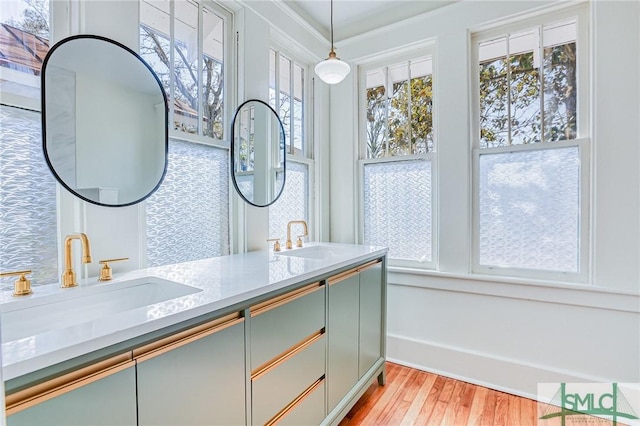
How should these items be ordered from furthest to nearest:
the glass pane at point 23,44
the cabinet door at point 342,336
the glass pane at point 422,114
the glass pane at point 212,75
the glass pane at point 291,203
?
the glass pane at point 422,114, the glass pane at point 291,203, the glass pane at point 212,75, the cabinet door at point 342,336, the glass pane at point 23,44

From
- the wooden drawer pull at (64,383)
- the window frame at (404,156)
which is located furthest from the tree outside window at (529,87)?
the wooden drawer pull at (64,383)

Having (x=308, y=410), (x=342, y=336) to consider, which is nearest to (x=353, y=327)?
(x=342, y=336)

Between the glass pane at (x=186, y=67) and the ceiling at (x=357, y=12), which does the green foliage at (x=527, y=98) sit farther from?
the glass pane at (x=186, y=67)

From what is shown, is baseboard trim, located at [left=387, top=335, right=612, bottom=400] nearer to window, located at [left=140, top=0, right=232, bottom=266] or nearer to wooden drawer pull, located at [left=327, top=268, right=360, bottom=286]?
wooden drawer pull, located at [left=327, top=268, right=360, bottom=286]

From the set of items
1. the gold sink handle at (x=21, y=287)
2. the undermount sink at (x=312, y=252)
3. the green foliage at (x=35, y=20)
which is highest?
the green foliage at (x=35, y=20)

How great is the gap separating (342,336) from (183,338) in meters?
0.98

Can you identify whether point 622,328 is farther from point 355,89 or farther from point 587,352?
point 355,89

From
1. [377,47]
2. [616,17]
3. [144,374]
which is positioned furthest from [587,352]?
[377,47]

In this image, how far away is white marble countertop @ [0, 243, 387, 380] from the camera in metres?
0.66

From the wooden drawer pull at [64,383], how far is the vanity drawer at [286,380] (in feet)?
1.63

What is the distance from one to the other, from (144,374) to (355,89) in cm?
259

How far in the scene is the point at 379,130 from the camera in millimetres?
2660

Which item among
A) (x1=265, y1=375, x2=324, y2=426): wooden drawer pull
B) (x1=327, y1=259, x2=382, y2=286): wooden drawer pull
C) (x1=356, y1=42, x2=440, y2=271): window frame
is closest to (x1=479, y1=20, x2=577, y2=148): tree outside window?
(x1=356, y1=42, x2=440, y2=271): window frame

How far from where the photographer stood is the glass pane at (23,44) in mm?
1087
